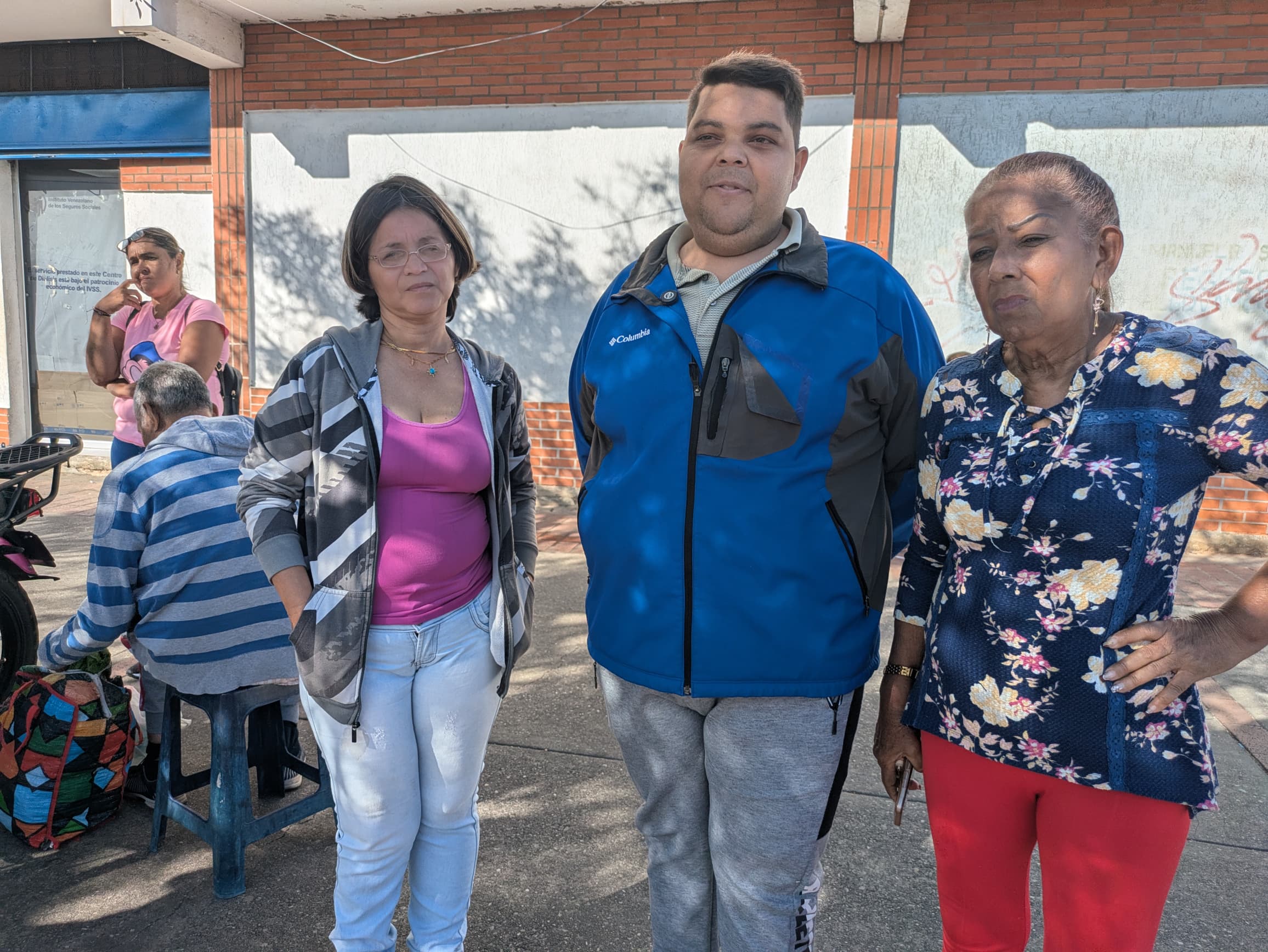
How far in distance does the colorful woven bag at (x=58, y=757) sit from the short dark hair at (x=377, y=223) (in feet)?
5.55

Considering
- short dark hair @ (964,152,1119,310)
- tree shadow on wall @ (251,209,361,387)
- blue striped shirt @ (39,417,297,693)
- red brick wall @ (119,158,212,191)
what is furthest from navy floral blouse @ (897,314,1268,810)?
red brick wall @ (119,158,212,191)

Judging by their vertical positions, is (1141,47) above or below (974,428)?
above

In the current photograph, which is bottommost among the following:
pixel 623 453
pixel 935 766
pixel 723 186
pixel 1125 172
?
pixel 935 766

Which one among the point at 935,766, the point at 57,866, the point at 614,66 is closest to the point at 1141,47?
the point at 614,66

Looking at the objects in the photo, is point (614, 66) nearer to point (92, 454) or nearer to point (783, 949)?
point (92, 454)

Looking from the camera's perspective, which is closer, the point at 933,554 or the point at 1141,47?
the point at 933,554

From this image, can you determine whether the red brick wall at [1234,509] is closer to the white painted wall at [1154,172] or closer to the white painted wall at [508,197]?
the white painted wall at [1154,172]

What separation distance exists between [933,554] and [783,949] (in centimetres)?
89

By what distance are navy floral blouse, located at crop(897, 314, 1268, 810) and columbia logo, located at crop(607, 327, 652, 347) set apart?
2.31ft

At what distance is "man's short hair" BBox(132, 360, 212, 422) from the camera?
123 inches

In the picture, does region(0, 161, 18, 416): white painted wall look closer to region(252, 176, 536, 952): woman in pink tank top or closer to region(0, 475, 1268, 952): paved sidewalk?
region(0, 475, 1268, 952): paved sidewalk

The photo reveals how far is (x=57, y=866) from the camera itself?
2.84m

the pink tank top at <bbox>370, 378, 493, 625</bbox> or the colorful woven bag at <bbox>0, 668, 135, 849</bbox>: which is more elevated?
the pink tank top at <bbox>370, 378, 493, 625</bbox>

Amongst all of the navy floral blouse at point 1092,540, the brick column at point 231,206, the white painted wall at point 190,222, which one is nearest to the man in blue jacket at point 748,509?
the navy floral blouse at point 1092,540
